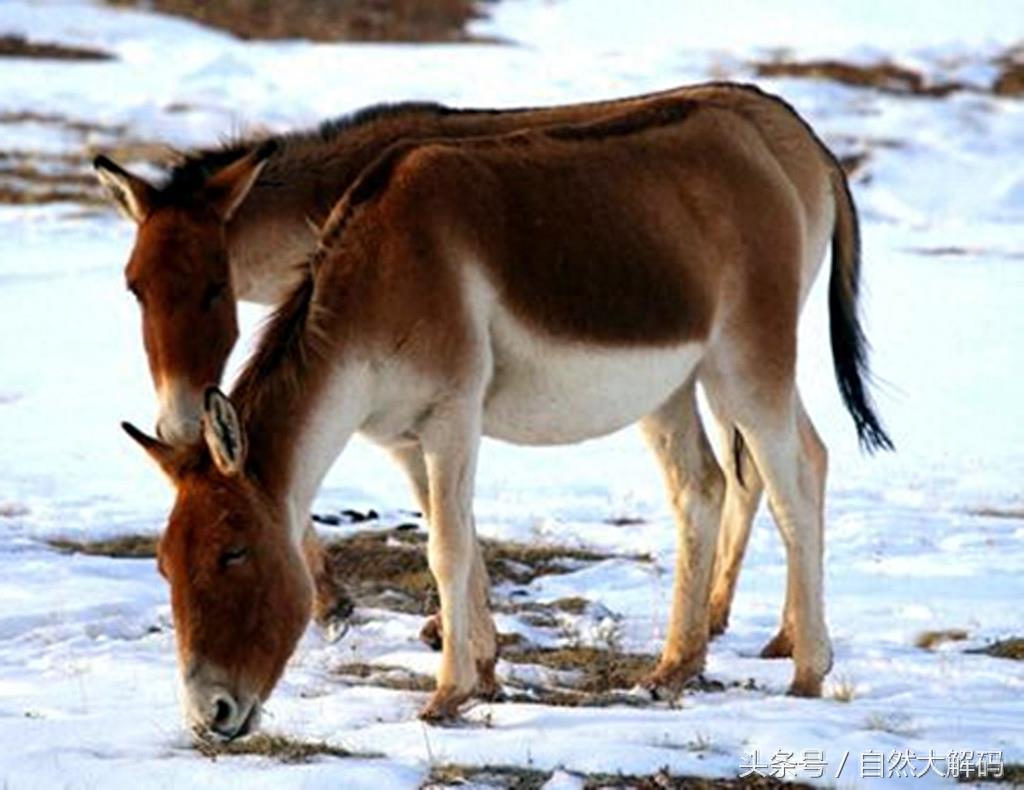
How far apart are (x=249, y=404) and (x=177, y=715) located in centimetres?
125

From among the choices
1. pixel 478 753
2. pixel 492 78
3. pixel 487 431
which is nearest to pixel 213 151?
pixel 487 431

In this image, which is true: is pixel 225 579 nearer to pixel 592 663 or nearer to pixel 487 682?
pixel 487 682

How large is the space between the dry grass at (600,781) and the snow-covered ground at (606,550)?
6 centimetres

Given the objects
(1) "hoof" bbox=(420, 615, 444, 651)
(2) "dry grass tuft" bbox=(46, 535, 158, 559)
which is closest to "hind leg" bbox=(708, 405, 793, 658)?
(1) "hoof" bbox=(420, 615, 444, 651)

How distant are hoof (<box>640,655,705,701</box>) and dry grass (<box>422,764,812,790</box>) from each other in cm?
153

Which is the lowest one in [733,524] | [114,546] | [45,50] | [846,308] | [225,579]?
[45,50]

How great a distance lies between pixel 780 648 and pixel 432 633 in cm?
155

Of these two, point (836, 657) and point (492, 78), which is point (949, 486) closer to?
point (836, 657)

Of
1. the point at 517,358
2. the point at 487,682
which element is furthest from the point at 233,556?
the point at 487,682

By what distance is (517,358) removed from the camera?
25.4ft

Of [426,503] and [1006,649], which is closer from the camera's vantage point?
[426,503]

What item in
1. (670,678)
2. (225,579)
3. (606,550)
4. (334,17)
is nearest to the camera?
(225,579)

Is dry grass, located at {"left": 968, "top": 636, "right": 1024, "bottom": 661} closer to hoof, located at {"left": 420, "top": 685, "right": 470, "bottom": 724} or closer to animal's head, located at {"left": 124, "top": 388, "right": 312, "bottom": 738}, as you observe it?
hoof, located at {"left": 420, "top": 685, "right": 470, "bottom": 724}

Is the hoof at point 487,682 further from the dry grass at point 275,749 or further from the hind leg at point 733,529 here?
the hind leg at point 733,529
